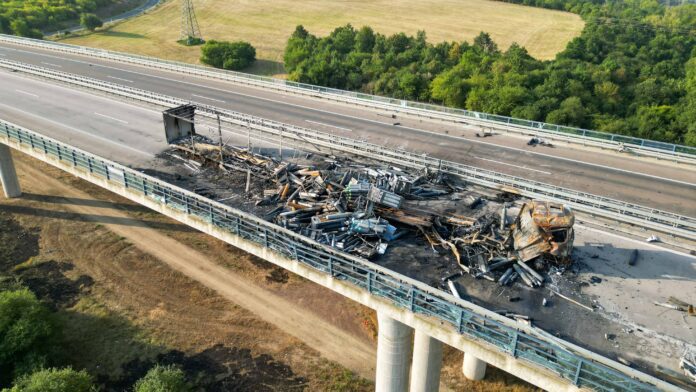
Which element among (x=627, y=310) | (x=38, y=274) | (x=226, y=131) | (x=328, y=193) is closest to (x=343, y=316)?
(x=328, y=193)

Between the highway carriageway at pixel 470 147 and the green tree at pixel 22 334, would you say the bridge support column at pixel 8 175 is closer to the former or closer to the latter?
the highway carriageway at pixel 470 147

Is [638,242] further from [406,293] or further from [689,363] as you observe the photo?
[406,293]

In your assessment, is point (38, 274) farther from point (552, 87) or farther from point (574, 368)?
point (552, 87)

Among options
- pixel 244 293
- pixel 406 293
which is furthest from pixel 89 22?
pixel 406 293

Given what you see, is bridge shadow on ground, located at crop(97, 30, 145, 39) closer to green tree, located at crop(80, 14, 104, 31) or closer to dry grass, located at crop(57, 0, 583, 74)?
dry grass, located at crop(57, 0, 583, 74)

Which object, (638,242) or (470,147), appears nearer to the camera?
(638,242)

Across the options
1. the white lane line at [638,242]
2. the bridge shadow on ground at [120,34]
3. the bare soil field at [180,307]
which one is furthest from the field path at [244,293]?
the bridge shadow on ground at [120,34]
